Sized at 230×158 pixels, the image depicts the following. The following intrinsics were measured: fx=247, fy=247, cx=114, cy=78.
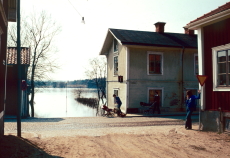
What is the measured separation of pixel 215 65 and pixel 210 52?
66cm

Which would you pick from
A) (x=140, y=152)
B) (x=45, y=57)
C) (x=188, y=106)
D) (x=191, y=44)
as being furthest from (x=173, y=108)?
(x=45, y=57)

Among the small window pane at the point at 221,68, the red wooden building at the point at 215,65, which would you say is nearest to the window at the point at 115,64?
the red wooden building at the point at 215,65

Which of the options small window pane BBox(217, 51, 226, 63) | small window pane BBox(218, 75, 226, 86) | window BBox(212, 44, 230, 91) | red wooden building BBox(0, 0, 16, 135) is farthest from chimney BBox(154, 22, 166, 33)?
red wooden building BBox(0, 0, 16, 135)

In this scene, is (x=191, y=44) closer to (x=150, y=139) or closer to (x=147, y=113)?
(x=147, y=113)

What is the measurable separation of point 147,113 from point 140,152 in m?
13.0

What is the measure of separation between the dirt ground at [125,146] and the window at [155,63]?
481 inches

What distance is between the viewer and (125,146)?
305 inches

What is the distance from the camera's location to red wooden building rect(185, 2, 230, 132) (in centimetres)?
970

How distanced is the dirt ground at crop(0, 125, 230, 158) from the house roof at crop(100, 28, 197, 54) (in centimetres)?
1222

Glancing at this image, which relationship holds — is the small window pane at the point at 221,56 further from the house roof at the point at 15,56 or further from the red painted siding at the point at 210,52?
the house roof at the point at 15,56

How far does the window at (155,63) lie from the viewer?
21.5 meters

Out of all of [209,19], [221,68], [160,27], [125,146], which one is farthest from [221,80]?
[160,27]

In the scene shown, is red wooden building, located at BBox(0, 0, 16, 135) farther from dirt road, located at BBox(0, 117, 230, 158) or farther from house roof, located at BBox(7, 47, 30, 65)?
house roof, located at BBox(7, 47, 30, 65)

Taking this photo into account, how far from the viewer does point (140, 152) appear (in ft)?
22.9
